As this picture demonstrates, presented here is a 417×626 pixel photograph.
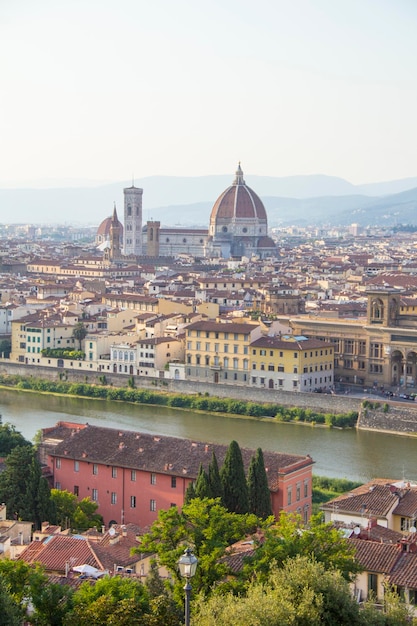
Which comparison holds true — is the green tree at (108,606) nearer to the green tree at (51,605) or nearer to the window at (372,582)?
the green tree at (51,605)

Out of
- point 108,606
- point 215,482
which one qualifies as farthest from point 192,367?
point 108,606

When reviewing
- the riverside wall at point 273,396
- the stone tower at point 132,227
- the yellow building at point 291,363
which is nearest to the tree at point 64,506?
the riverside wall at point 273,396

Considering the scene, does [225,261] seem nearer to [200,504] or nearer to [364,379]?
[364,379]

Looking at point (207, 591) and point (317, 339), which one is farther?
point (317, 339)

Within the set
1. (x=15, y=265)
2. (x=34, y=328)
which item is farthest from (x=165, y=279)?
(x=34, y=328)

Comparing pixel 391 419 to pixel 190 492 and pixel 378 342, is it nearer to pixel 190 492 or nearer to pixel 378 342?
pixel 378 342
